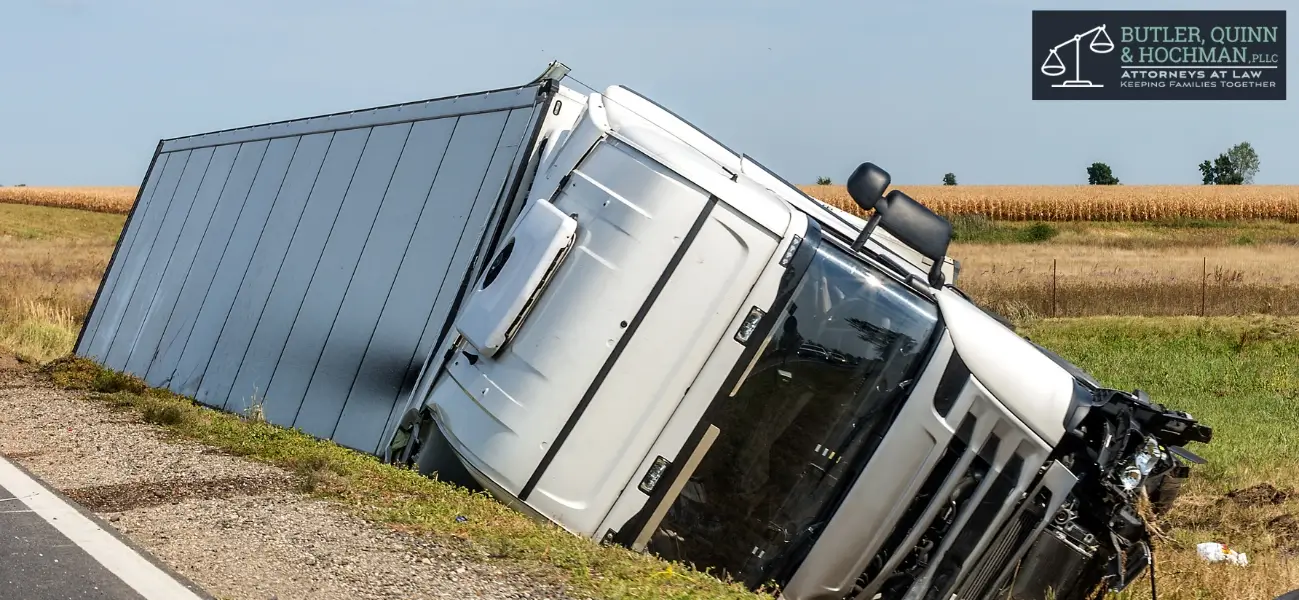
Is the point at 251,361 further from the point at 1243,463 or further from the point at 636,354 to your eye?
the point at 1243,463

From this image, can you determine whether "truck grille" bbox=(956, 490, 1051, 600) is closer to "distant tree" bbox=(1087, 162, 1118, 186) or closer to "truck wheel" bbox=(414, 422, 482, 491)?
"truck wheel" bbox=(414, 422, 482, 491)

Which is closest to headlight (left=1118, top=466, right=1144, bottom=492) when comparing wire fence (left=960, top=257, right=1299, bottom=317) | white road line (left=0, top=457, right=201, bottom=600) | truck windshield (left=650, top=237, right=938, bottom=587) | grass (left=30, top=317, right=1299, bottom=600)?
truck windshield (left=650, top=237, right=938, bottom=587)

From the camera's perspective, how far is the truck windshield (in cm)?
568

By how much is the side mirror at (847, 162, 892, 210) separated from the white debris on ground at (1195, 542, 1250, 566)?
382 centimetres

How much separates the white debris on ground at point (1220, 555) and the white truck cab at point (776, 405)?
2.33 meters

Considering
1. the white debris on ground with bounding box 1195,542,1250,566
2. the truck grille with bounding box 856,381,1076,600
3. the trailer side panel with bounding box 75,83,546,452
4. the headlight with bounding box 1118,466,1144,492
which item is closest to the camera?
the truck grille with bounding box 856,381,1076,600

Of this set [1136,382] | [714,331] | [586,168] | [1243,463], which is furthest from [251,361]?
[1136,382]

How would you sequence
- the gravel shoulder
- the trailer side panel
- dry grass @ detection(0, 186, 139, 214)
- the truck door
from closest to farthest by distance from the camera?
the gravel shoulder, the truck door, the trailer side panel, dry grass @ detection(0, 186, 139, 214)

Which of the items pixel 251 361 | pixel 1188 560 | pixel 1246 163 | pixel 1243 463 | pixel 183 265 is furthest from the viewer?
pixel 1246 163

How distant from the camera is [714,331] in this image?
5.78 metres

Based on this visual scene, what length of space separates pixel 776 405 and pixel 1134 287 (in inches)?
898

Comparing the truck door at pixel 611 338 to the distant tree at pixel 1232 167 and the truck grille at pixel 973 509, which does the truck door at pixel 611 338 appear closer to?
the truck grille at pixel 973 509

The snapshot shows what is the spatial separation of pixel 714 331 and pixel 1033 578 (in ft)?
5.44

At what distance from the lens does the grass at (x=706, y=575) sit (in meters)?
5.56
